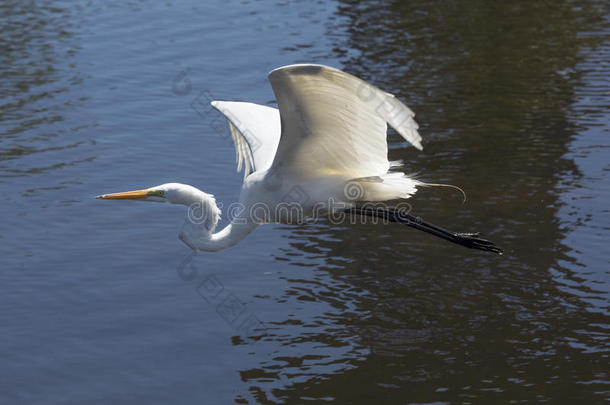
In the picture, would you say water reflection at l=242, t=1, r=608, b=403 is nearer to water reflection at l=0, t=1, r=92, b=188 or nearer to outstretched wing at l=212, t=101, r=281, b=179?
outstretched wing at l=212, t=101, r=281, b=179

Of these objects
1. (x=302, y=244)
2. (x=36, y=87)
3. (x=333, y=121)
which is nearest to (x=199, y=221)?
(x=333, y=121)

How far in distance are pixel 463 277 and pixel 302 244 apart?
5.25 ft

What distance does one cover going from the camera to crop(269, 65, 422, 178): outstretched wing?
4852 millimetres

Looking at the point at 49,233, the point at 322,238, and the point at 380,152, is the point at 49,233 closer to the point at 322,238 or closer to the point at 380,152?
the point at 322,238

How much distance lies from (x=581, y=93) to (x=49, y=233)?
7282mm

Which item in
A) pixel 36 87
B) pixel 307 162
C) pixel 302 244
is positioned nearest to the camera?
pixel 307 162

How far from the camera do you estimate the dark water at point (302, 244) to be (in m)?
5.86

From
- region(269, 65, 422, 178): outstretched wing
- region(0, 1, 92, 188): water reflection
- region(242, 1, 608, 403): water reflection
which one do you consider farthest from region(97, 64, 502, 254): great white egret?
region(0, 1, 92, 188): water reflection

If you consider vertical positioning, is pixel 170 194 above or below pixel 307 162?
below

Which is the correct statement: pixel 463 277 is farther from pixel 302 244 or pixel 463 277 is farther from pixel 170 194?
pixel 170 194

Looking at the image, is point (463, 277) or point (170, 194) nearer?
point (170, 194)

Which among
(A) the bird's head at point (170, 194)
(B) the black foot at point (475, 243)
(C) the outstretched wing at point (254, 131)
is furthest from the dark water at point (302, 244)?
(C) the outstretched wing at point (254, 131)

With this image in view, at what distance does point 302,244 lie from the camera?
25.8 feet

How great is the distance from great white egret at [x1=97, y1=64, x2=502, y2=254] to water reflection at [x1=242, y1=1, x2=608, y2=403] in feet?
2.07
